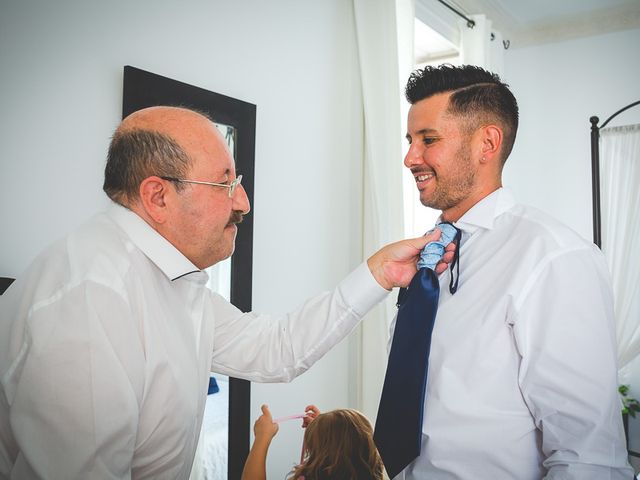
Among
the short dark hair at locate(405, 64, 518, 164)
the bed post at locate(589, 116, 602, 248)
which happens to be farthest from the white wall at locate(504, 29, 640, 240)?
the short dark hair at locate(405, 64, 518, 164)

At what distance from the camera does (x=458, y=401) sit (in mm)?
1171

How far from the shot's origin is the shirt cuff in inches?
58.6

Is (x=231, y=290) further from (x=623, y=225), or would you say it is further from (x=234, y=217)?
(x=623, y=225)

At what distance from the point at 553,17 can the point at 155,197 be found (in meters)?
4.24

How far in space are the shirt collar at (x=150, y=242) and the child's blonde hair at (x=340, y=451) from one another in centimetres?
82

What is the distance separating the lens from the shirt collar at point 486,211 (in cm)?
133

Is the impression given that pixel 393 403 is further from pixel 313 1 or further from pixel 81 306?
pixel 313 1

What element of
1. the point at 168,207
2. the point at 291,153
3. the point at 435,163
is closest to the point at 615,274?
the point at 291,153

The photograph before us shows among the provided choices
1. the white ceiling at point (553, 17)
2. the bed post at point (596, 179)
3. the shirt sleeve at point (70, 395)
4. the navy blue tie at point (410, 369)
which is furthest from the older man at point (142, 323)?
the white ceiling at point (553, 17)

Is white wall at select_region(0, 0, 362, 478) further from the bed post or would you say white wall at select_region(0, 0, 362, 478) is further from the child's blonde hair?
the bed post

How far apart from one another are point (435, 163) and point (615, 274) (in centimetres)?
288

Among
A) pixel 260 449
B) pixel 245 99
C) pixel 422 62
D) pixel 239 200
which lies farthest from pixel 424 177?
pixel 422 62

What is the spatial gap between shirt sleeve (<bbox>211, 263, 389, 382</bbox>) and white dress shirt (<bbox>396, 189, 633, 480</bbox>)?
0.28 meters

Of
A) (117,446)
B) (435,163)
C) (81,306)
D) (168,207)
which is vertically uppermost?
(435,163)
